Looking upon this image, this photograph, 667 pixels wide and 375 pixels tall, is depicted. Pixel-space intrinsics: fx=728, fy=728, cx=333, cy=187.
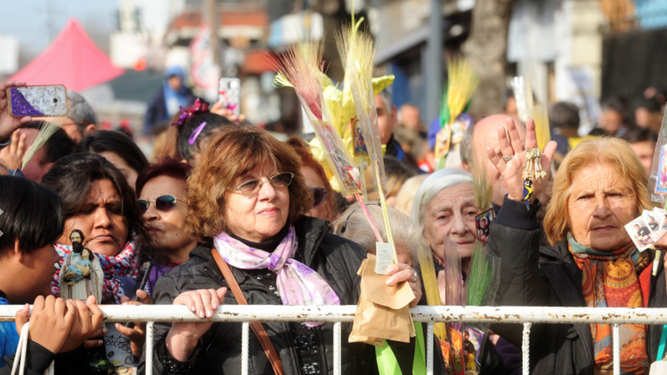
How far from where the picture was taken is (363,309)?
2.33m

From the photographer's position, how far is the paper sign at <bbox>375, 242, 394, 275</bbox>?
2307 mm

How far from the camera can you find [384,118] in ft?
16.6

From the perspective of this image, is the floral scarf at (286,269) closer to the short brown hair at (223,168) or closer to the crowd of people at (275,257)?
the crowd of people at (275,257)

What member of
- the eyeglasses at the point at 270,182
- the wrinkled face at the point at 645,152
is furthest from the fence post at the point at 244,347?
the wrinkled face at the point at 645,152

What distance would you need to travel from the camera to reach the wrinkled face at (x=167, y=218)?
3.51 metres

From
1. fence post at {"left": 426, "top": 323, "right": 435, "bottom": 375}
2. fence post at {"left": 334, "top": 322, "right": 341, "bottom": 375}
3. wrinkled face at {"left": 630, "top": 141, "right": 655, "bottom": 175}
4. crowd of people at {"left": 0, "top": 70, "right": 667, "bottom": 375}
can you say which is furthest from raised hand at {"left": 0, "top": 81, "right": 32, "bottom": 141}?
wrinkled face at {"left": 630, "top": 141, "right": 655, "bottom": 175}

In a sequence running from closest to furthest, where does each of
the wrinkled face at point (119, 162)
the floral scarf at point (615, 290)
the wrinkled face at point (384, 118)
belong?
the floral scarf at point (615, 290) < the wrinkled face at point (119, 162) < the wrinkled face at point (384, 118)

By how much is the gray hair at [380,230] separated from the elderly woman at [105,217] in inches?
36.9

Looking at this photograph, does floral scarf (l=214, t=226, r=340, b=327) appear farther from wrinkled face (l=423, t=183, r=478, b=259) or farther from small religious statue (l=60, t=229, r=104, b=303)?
wrinkled face (l=423, t=183, r=478, b=259)

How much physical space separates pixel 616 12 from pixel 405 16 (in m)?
10.0

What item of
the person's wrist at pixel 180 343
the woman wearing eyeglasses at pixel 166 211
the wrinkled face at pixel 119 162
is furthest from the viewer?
the wrinkled face at pixel 119 162

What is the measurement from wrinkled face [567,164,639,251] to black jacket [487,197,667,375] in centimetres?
16

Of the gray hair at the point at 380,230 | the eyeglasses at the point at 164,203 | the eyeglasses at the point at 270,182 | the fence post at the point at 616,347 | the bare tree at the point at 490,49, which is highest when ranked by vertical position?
the bare tree at the point at 490,49

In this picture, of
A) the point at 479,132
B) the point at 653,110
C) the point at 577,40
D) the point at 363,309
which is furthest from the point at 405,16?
the point at 363,309
